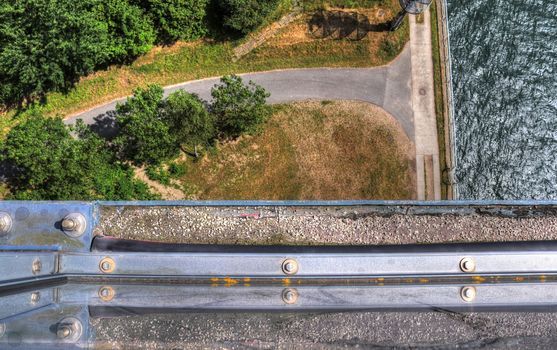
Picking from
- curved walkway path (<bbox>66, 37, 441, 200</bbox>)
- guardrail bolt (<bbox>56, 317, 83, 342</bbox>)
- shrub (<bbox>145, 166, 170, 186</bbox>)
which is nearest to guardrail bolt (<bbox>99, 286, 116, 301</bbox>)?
guardrail bolt (<bbox>56, 317, 83, 342</bbox>)

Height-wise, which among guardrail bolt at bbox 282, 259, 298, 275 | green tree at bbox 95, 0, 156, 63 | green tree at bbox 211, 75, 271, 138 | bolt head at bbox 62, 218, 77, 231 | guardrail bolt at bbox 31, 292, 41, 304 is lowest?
guardrail bolt at bbox 31, 292, 41, 304

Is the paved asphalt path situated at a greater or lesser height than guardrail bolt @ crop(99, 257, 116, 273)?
greater

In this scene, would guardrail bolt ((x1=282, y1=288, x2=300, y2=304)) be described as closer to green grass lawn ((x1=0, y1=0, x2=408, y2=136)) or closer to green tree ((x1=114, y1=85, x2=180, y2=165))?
green tree ((x1=114, y1=85, x2=180, y2=165))

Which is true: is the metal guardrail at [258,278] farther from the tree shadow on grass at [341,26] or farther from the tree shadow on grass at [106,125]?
the tree shadow on grass at [341,26]

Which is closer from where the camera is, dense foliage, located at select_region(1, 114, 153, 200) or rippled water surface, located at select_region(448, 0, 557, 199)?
dense foliage, located at select_region(1, 114, 153, 200)

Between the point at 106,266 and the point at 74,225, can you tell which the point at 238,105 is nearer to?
the point at 74,225

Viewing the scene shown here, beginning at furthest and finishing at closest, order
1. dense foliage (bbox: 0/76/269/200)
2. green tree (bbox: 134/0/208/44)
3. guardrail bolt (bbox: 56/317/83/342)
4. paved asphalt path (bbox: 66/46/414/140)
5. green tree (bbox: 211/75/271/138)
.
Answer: paved asphalt path (bbox: 66/46/414/140) → green tree (bbox: 134/0/208/44) → green tree (bbox: 211/75/271/138) → dense foliage (bbox: 0/76/269/200) → guardrail bolt (bbox: 56/317/83/342)

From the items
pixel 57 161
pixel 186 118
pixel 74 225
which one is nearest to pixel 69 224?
pixel 74 225
